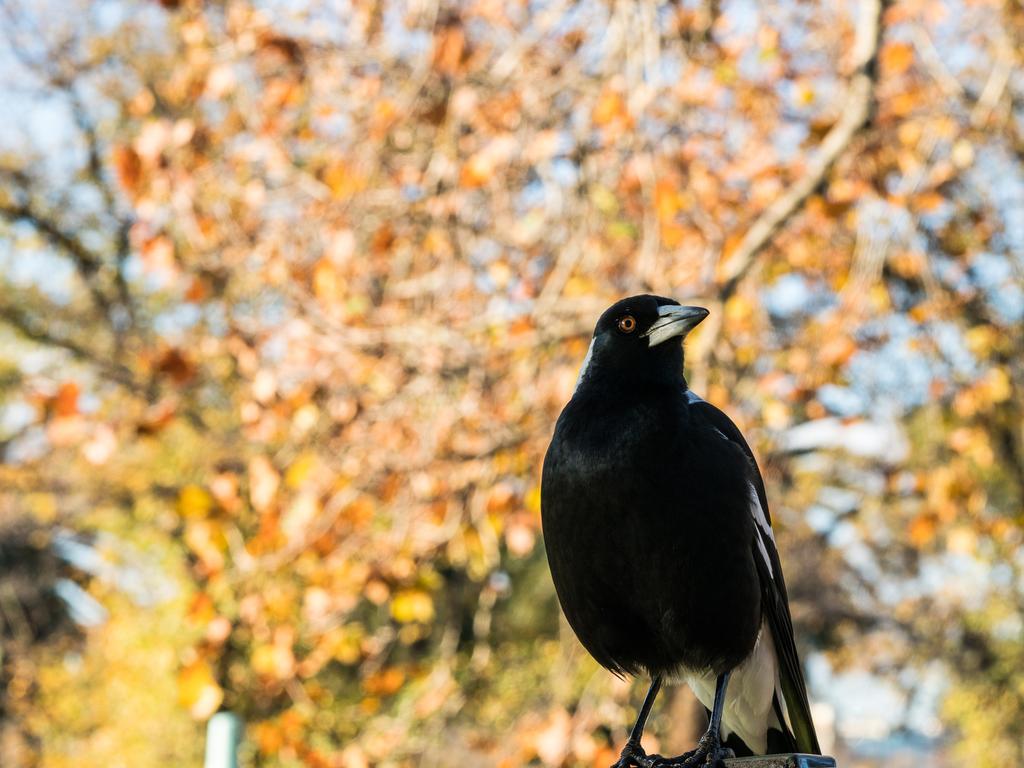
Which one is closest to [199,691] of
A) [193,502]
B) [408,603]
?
[193,502]

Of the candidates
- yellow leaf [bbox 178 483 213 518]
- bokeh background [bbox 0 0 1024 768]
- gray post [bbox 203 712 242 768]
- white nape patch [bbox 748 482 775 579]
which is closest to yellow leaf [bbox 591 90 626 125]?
bokeh background [bbox 0 0 1024 768]

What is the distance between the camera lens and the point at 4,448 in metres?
16.4

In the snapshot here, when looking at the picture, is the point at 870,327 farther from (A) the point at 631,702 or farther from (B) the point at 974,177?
(A) the point at 631,702

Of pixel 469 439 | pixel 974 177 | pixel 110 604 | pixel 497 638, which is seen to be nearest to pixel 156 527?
pixel 110 604

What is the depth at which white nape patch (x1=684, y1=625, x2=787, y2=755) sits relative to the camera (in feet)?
8.88

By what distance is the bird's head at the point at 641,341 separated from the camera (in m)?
2.51

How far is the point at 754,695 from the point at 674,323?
0.89 metres

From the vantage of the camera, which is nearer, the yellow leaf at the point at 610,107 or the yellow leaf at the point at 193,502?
the yellow leaf at the point at 610,107

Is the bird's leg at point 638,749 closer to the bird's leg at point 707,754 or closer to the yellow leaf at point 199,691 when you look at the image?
the bird's leg at point 707,754

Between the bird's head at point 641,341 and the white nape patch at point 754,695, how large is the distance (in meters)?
0.64

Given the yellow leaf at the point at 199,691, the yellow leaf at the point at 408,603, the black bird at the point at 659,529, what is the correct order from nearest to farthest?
the black bird at the point at 659,529, the yellow leaf at the point at 199,691, the yellow leaf at the point at 408,603

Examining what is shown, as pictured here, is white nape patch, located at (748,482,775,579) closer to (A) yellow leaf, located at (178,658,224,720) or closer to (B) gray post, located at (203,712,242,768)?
(B) gray post, located at (203,712,242,768)

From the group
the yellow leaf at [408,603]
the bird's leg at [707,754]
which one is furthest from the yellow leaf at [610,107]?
the bird's leg at [707,754]

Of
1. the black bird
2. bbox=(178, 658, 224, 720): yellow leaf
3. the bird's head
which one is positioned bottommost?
Answer: bbox=(178, 658, 224, 720): yellow leaf
